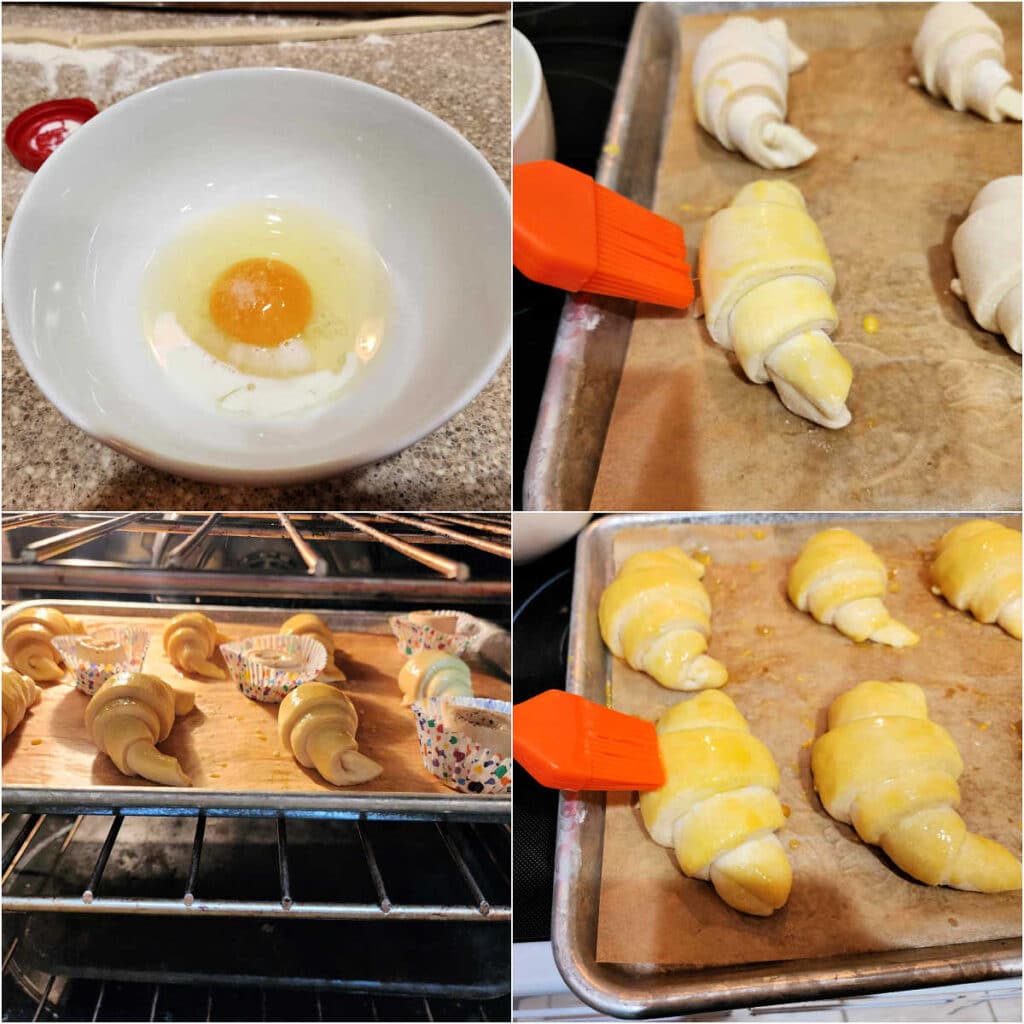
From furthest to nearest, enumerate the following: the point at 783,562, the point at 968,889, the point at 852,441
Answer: the point at 783,562 < the point at 852,441 < the point at 968,889

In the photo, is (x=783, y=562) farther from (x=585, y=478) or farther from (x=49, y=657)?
(x=49, y=657)

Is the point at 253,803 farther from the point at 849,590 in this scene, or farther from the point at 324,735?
the point at 849,590

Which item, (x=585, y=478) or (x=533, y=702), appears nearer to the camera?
(x=533, y=702)

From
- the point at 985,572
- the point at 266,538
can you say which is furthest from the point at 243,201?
the point at 985,572

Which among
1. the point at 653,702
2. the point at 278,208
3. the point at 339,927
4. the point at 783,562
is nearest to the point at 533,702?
the point at 653,702

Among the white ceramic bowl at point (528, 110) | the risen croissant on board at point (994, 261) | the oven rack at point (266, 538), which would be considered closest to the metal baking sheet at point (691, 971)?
the oven rack at point (266, 538)
